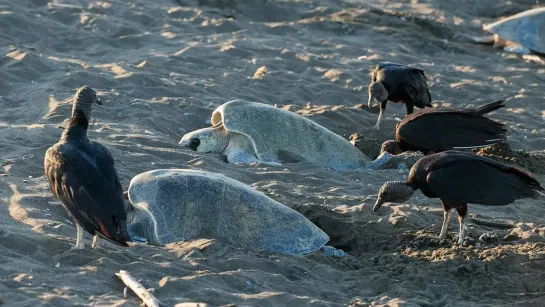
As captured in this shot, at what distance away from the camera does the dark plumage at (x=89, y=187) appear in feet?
16.9

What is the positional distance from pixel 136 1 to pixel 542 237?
8.54m

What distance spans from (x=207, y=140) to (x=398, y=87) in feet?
7.98

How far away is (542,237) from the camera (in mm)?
6207

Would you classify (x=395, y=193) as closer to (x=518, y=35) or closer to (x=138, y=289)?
(x=138, y=289)

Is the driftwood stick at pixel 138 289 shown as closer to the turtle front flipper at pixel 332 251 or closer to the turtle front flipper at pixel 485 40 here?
the turtle front flipper at pixel 332 251

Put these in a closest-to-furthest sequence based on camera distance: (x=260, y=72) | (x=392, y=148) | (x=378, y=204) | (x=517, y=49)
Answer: (x=378, y=204)
(x=392, y=148)
(x=260, y=72)
(x=517, y=49)

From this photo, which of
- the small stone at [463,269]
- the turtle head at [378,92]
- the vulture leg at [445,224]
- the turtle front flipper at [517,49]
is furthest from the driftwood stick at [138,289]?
the turtle front flipper at [517,49]

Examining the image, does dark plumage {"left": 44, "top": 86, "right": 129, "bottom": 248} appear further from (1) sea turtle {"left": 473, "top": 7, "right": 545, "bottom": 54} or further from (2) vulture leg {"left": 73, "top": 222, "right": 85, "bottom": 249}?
(1) sea turtle {"left": 473, "top": 7, "right": 545, "bottom": 54}

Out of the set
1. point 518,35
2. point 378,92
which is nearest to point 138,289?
point 378,92

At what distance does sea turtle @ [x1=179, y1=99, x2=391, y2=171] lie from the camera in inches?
328

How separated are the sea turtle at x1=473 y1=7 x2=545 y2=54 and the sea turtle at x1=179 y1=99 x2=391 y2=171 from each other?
6441mm

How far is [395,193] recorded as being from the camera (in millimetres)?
6430

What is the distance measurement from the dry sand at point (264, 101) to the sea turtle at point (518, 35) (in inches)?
10.3

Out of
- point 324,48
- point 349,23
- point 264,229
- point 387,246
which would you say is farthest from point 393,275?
point 349,23
